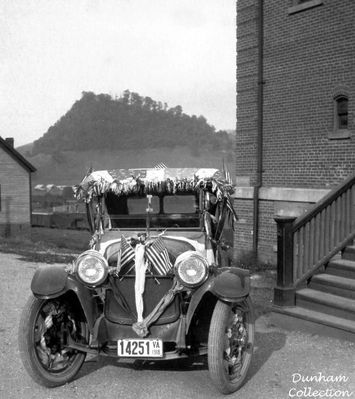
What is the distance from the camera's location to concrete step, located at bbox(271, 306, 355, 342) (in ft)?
21.0

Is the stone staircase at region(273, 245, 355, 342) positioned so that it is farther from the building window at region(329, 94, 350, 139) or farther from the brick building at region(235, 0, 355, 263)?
the building window at region(329, 94, 350, 139)

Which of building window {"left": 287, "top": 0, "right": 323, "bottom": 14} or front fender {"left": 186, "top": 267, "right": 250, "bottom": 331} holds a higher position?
building window {"left": 287, "top": 0, "right": 323, "bottom": 14}

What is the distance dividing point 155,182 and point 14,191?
38.3 meters

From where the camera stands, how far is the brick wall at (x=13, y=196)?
137 feet

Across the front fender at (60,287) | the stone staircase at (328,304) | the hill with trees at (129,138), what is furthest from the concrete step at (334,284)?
the hill with trees at (129,138)

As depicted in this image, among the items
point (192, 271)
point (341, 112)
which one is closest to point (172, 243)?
point (192, 271)

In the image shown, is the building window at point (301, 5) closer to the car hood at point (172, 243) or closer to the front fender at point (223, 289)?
the car hood at point (172, 243)

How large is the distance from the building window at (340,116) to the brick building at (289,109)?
23 millimetres

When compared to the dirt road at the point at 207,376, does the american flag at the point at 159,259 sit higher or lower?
higher

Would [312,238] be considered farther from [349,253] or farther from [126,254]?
[126,254]

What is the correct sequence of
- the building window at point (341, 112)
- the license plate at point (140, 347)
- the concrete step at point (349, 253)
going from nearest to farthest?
the license plate at point (140, 347) → the concrete step at point (349, 253) → the building window at point (341, 112)

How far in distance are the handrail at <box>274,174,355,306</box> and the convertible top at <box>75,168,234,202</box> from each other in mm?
1859

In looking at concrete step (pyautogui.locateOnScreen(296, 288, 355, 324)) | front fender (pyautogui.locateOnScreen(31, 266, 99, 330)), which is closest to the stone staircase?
concrete step (pyautogui.locateOnScreen(296, 288, 355, 324))

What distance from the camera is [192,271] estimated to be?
487 cm
